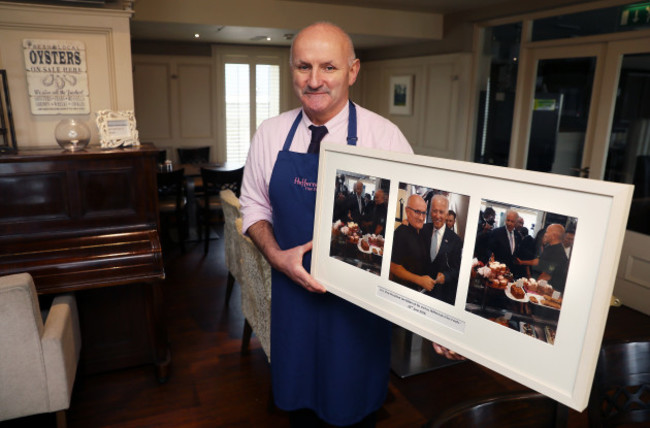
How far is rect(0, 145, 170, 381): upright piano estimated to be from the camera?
258 centimetres

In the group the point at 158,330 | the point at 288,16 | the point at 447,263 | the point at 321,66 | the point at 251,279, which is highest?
the point at 288,16

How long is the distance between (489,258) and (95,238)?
2.46 metres

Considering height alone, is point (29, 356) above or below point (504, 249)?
below

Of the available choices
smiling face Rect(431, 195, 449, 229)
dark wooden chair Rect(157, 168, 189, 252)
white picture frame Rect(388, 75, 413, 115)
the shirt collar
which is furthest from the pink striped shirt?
white picture frame Rect(388, 75, 413, 115)

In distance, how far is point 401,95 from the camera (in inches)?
282

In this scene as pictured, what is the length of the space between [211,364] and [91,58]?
2105 mm

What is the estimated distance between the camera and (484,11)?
553cm

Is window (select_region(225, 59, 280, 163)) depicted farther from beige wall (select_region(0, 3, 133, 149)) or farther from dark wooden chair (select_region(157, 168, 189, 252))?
beige wall (select_region(0, 3, 133, 149))

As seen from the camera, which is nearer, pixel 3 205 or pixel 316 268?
pixel 316 268

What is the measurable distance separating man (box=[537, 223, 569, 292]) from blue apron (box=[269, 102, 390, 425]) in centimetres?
76

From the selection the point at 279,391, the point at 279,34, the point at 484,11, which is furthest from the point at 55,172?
the point at 484,11

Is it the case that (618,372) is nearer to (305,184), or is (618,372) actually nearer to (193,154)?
(305,184)

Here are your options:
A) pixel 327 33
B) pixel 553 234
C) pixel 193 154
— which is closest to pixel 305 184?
pixel 327 33

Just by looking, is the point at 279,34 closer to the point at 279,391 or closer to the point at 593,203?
the point at 279,391
